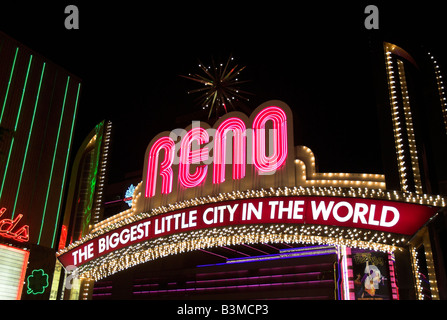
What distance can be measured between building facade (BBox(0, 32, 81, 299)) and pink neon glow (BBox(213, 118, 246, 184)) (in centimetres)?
673

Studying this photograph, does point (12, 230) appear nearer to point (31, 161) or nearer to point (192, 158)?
point (31, 161)

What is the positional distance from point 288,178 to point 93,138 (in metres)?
7.82

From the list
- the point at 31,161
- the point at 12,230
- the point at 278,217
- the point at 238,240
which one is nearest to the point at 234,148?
the point at 238,240

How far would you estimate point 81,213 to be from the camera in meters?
13.8

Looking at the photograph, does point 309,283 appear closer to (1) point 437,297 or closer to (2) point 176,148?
(2) point 176,148

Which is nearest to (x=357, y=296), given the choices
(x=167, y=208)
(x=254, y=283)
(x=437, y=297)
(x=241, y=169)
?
(x=437, y=297)

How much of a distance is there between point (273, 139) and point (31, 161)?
28.8 feet

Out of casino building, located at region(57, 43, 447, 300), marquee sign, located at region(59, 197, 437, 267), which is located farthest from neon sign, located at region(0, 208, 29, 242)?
marquee sign, located at region(59, 197, 437, 267)

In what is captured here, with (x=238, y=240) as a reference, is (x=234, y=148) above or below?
above

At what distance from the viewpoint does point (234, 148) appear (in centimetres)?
1032

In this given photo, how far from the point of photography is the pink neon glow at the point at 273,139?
9.52 m

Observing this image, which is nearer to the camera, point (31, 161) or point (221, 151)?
point (221, 151)

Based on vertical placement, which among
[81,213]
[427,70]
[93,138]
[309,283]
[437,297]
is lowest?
[437,297]

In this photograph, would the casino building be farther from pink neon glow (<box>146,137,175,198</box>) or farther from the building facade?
the building facade
